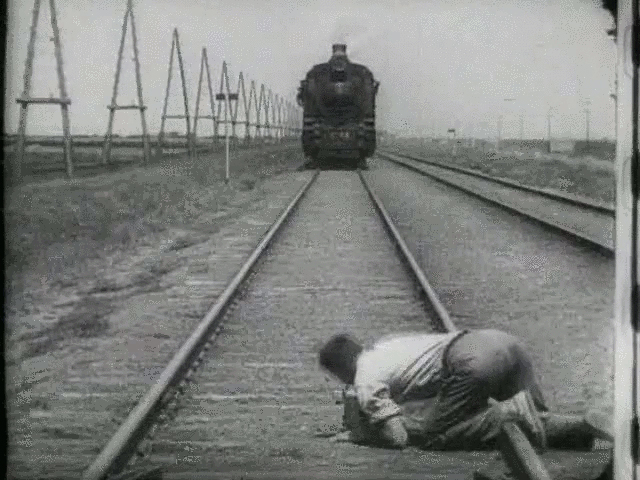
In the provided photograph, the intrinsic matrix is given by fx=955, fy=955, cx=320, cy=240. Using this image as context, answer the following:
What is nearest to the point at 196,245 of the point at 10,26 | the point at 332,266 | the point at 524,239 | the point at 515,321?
the point at 332,266

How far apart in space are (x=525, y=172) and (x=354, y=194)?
14644 millimetres

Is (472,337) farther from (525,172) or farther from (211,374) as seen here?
(525,172)

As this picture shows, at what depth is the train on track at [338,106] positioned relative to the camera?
30000mm

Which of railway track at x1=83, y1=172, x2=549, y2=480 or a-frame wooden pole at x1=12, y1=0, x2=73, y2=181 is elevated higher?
a-frame wooden pole at x1=12, y1=0, x2=73, y2=181

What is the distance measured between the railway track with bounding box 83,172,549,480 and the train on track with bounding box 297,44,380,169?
1925 cm

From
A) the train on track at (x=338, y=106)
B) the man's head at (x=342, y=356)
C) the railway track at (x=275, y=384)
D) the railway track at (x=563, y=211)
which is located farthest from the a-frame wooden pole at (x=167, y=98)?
the man's head at (x=342, y=356)

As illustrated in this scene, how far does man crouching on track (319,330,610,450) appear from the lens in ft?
12.9

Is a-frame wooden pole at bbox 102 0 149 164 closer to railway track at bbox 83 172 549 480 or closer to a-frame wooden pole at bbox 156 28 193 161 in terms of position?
a-frame wooden pole at bbox 156 28 193 161

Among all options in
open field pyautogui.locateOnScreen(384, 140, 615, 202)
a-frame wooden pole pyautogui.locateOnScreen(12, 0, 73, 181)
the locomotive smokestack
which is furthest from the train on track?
a-frame wooden pole pyautogui.locateOnScreen(12, 0, 73, 181)

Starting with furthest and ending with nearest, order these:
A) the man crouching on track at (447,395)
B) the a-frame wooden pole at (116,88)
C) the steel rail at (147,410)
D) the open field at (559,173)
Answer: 1. the open field at (559,173)
2. the a-frame wooden pole at (116,88)
3. the man crouching on track at (447,395)
4. the steel rail at (147,410)

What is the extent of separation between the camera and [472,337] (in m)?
3.97

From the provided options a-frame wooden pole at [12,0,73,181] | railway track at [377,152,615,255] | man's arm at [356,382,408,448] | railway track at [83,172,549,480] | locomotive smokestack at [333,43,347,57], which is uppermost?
locomotive smokestack at [333,43,347,57]

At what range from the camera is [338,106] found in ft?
99.7

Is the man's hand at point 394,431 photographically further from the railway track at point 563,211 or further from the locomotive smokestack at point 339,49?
the locomotive smokestack at point 339,49
